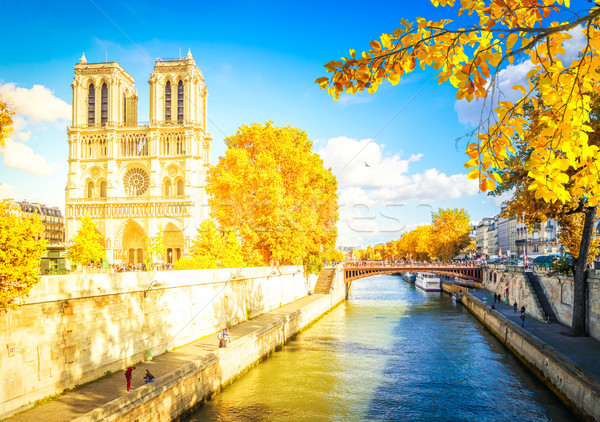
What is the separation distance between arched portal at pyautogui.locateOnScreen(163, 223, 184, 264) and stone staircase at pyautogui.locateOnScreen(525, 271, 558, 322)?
4364cm

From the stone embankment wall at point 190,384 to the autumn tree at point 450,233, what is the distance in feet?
170

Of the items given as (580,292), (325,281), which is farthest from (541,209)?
(325,281)

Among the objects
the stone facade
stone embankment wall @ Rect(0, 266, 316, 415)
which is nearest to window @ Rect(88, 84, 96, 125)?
the stone facade

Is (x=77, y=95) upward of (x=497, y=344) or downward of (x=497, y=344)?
upward

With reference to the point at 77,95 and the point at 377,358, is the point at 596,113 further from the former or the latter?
the point at 77,95

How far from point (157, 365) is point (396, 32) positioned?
48.8ft

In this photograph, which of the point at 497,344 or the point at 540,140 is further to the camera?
the point at 497,344

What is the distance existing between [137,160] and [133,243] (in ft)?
36.5

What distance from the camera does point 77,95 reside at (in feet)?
225

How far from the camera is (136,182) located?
222 feet

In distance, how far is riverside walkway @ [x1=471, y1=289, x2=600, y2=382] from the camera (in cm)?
1577

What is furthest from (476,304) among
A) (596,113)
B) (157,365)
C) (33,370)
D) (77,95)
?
(77,95)

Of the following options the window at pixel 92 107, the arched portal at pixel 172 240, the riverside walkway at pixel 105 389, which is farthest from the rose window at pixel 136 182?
the riverside walkway at pixel 105 389

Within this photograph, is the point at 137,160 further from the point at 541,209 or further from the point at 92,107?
the point at 541,209
